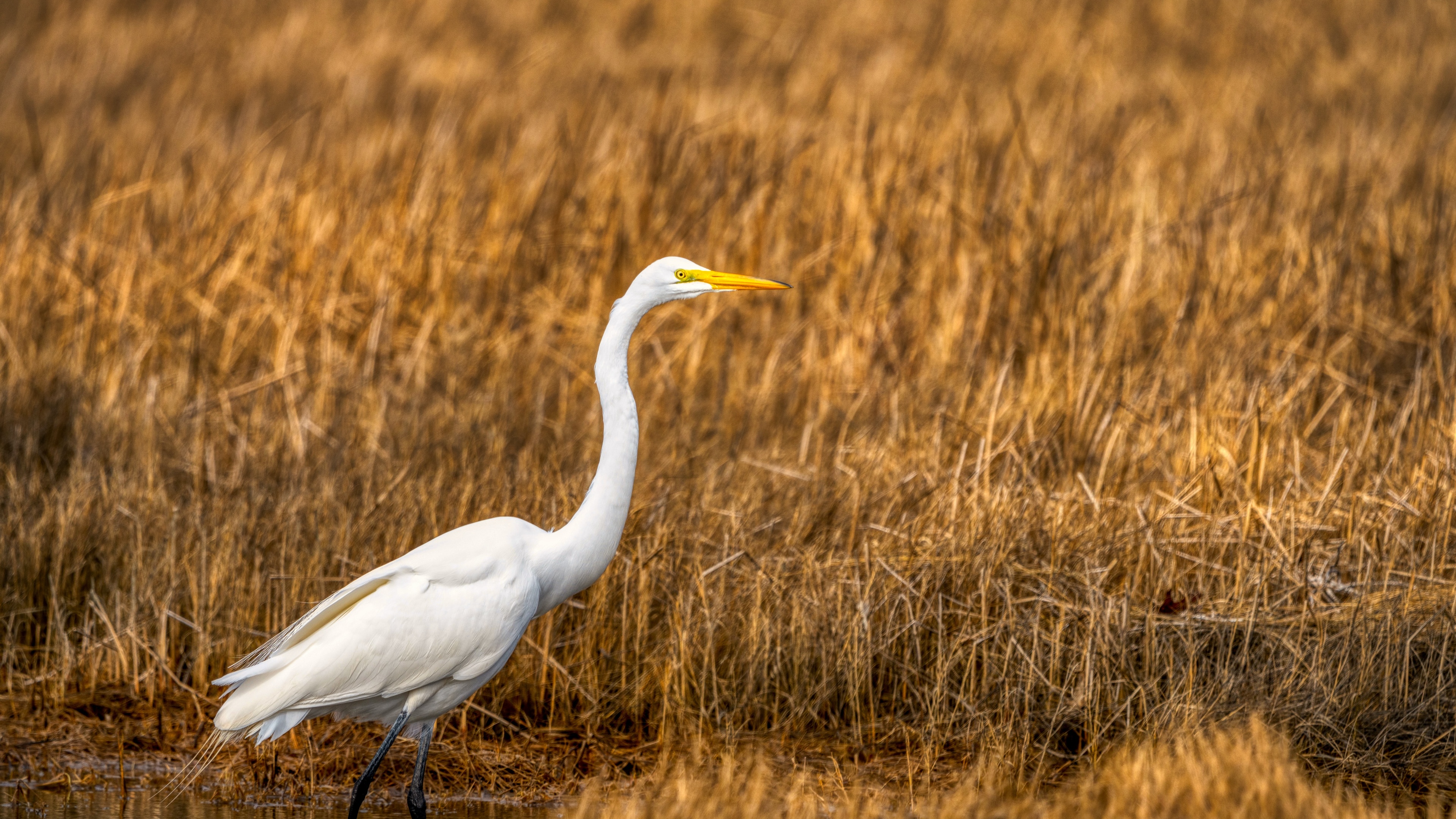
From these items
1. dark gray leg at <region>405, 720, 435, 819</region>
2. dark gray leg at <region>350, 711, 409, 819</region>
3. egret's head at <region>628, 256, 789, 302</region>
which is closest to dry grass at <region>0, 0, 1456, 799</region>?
dark gray leg at <region>405, 720, 435, 819</region>

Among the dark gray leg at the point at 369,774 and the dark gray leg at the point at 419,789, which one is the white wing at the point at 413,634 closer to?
the dark gray leg at the point at 369,774

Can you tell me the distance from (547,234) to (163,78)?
190 inches

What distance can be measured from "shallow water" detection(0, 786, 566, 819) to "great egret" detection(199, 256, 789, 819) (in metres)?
0.37

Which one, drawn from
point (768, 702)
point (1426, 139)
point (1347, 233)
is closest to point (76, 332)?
point (768, 702)

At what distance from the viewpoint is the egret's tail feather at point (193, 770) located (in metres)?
4.02

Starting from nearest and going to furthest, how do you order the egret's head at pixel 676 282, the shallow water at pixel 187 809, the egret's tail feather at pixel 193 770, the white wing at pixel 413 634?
1. the white wing at pixel 413 634
2. the egret's head at pixel 676 282
3. the egret's tail feather at pixel 193 770
4. the shallow water at pixel 187 809

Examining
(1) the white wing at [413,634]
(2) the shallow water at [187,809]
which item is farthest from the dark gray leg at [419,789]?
(2) the shallow water at [187,809]

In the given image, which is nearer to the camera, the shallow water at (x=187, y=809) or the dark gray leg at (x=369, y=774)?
the dark gray leg at (x=369, y=774)

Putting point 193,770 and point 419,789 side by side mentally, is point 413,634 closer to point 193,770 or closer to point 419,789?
point 419,789

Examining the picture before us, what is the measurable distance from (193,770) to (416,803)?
3.15 ft

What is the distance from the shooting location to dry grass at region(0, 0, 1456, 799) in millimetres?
4664

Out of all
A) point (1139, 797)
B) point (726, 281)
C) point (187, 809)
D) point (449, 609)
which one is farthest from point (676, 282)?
point (187, 809)

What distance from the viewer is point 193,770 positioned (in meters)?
4.41

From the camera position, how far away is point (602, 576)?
16.4 feet
